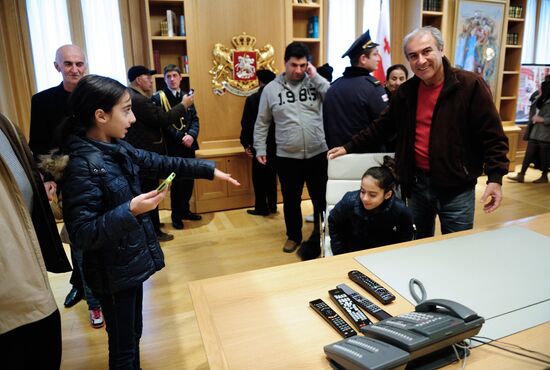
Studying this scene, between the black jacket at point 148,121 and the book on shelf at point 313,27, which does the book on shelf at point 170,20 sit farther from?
the book on shelf at point 313,27

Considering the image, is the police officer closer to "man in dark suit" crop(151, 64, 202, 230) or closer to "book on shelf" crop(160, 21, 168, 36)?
"man in dark suit" crop(151, 64, 202, 230)

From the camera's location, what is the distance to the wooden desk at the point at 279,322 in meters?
0.90

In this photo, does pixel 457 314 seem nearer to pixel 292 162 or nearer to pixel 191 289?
pixel 191 289

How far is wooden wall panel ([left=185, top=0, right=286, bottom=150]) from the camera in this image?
3.89 metres

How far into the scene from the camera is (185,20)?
380 cm

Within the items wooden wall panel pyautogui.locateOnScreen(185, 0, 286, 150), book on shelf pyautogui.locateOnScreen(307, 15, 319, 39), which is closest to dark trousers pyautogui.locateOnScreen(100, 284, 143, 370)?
wooden wall panel pyautogui.locateOnScreen(185, 0, 286, 150)

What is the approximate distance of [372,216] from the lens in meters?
1.94

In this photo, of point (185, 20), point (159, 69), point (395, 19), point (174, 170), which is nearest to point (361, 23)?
point (395, 19)

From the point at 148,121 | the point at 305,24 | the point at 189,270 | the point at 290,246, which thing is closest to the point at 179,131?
the point at 148,121

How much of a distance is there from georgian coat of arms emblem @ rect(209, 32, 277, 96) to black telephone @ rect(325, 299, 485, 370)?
354 centimetres

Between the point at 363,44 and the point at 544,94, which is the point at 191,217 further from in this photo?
the point at 544,94

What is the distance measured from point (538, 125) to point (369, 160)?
13.0 ft

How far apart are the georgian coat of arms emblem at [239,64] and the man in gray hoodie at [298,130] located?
3.75 ft

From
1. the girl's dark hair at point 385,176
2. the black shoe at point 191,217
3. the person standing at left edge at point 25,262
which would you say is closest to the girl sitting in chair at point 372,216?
the girl's dark hair at point 385,176
